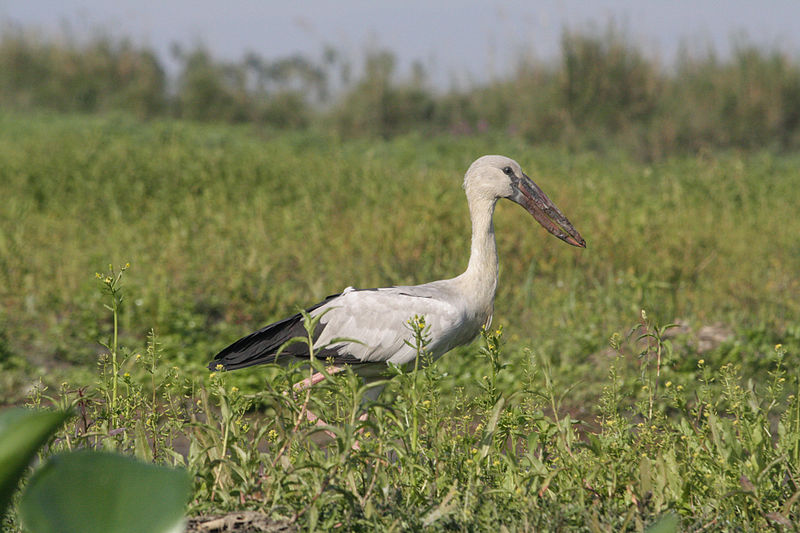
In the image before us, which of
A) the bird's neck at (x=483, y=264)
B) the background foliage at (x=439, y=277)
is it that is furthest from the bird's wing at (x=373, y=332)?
the background foliage at (x=439, y=277)

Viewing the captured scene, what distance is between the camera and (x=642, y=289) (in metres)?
5.95

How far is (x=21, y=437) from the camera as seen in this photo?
1337 millimetres

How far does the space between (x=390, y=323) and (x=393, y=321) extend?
0.02 m

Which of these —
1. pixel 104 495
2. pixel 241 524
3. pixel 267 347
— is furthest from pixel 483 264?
pixel 104 495

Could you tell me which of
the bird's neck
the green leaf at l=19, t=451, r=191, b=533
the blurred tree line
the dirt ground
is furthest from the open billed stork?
the blurred tree line

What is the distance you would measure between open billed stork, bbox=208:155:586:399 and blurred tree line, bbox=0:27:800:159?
1178 centimetres

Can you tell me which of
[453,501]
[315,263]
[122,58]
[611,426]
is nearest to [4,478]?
[453,501]

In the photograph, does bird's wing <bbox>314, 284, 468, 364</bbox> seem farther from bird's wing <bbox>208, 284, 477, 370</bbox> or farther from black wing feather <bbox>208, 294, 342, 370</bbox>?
black wing feather <bbox>208, 294, 342, 370</bbox>

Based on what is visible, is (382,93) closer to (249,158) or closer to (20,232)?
(249,158)

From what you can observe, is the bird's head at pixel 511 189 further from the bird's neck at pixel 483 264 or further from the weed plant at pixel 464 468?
the weed plant at pixel 464 468

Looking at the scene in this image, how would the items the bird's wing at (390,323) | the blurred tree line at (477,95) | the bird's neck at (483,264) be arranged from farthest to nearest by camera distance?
the blurred tree line at (477,95) < the bird's neck at (483,264) < the bird's wing at (390,323)

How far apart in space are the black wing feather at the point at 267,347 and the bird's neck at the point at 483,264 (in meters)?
0.71

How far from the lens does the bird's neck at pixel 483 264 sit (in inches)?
164

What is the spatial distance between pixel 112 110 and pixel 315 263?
14.4 m
